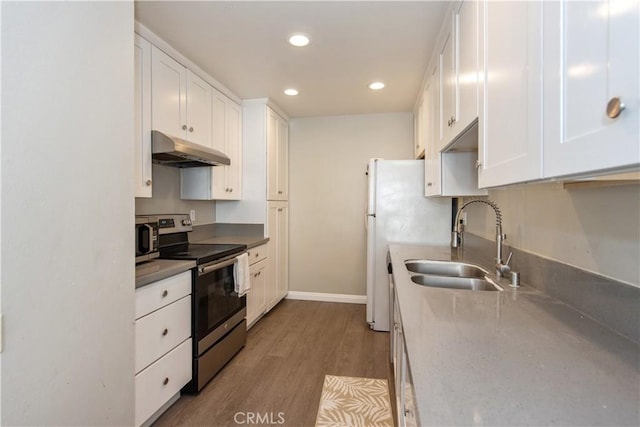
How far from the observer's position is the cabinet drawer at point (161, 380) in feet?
5.20

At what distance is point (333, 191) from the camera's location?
3980 mm

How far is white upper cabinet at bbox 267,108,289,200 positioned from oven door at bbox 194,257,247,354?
1220mm

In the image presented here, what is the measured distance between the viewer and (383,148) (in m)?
3.85

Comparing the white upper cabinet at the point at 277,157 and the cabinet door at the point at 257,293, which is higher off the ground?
the white upper cabinet at the point at 277,157

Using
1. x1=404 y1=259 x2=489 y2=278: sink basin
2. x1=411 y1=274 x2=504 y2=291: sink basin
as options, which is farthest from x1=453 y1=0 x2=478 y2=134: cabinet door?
x1=404 y1=259 x2=489 y2=278: sink basin

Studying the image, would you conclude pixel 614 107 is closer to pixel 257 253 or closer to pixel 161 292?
pixel 161 292

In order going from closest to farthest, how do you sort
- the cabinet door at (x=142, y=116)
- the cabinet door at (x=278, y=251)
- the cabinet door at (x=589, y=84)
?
the cabinet door at (x=589, y=84), the cabinet door at (x=142, y=116), the cabinet door at (x=278, y=251)

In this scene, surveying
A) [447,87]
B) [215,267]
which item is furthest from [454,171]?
[215,267]

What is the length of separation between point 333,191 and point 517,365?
3329 millimetres

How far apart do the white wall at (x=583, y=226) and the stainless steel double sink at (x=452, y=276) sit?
0.81 feet

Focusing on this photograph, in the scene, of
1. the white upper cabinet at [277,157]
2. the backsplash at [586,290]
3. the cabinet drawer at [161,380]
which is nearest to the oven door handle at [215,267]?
the cabinet drawer at [161,380]

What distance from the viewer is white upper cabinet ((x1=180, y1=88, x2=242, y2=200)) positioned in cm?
279

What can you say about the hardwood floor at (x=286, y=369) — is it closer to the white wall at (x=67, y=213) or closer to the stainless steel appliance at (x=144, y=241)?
the white wall at (x=67, y=213)

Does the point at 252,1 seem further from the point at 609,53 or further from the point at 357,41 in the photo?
the point at 609,53
